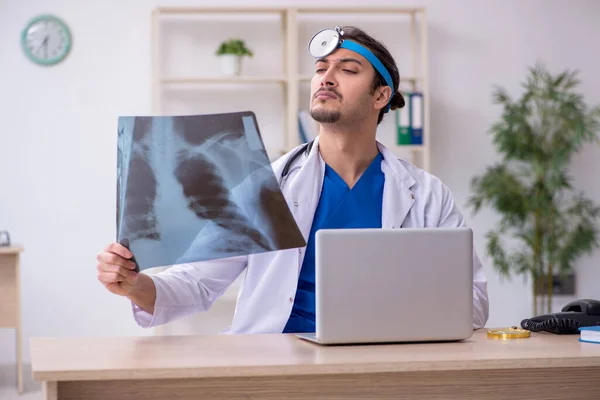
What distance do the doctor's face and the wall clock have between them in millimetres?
2971

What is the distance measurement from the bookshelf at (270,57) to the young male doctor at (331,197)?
238 centimetres

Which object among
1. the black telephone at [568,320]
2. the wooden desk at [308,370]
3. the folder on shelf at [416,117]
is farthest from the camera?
the folder on shelf at [416,117]

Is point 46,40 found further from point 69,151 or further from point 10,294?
point 10,294

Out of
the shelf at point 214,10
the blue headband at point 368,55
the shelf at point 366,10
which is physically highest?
the shelf at point 366,10

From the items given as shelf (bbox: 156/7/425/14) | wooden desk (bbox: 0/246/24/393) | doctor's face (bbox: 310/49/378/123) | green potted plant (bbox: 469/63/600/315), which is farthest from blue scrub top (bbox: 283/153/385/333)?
green potted plant (bbox: 469/63/600/315)

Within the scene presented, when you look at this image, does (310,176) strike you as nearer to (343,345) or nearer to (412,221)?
(412,221)

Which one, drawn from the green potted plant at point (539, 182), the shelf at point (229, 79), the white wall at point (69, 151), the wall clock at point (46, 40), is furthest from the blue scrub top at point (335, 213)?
the wall clock at point (46, 40)

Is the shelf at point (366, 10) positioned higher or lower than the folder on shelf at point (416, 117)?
higher

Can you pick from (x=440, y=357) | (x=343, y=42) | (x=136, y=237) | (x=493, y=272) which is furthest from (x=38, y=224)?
(x=440, y=357)

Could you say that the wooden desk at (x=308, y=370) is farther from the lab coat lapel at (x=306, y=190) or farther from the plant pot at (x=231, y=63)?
the plant pot at (x=231, y=63)

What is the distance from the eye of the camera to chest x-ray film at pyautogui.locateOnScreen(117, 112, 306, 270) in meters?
1.57

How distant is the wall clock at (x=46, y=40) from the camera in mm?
4820

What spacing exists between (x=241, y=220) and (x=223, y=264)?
1.74 ft

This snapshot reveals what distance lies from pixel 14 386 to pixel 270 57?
2388 millimetres
